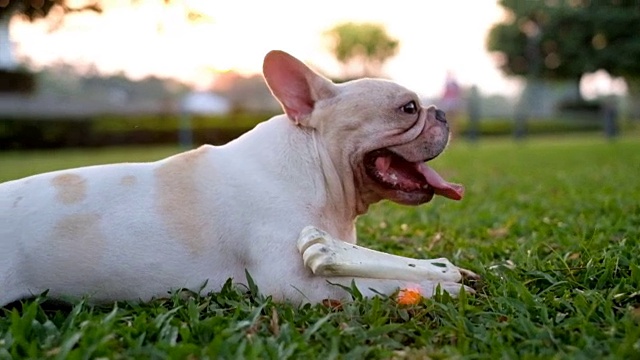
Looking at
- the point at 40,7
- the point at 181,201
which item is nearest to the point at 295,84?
the point at 181,201

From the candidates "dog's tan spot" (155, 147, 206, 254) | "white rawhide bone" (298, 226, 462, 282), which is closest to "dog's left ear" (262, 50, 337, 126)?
"dog's tan spot" (155, 147, 206, 254)

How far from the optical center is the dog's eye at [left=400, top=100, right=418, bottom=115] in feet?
10.2

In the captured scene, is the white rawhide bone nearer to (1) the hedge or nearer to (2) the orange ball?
(2) the orange ball

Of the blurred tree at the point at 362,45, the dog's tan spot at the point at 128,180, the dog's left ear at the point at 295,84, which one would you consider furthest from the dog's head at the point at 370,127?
the blurred tree at the point at 362,45

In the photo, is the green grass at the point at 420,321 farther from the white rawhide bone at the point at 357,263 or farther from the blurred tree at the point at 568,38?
the blurred tree at the point at 568,38

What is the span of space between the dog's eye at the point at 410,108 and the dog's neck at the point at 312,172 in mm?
384

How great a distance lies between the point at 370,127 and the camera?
303cm

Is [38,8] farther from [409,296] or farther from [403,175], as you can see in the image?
[409,296]

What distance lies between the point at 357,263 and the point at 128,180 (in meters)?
1.02

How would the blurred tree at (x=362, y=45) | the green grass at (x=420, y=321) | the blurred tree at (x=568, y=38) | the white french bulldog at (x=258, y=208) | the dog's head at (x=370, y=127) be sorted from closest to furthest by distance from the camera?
the green grass at (x=420, y=321)
the white french bulldog at (x=258, y=208)
the dog's head at (x=370, y=127)
the blurred tree at (x=568, y=38)
the blurred tree at (x=362, y=45)

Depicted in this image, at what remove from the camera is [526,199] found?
575 centimetres

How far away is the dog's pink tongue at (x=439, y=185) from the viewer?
3139 mm

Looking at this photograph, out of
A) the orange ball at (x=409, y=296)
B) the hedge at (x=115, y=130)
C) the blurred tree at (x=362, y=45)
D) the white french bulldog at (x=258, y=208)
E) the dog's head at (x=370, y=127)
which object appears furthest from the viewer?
the blurred tree at (x=362, y=45)

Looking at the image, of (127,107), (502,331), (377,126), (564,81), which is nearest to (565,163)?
(377,126)
